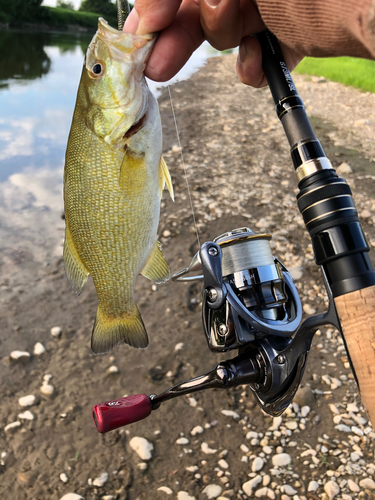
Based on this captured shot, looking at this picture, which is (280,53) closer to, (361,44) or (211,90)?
(361,44)

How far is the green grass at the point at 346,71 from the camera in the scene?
11000mm

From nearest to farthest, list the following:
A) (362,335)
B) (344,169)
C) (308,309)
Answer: (362,335)
(308,309)
(344,169)

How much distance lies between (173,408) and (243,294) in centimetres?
153

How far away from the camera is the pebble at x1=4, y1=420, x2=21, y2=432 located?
268 cm

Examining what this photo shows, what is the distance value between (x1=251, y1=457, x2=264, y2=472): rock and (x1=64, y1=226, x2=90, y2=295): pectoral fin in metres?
1.55

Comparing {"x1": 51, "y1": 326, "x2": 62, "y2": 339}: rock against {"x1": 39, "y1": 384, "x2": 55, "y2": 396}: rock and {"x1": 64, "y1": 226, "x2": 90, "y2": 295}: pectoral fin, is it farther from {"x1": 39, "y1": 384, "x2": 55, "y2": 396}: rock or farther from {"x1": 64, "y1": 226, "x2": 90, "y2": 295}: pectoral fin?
{"x1": 64, "y1": 226, "x2": 90, "y2": 295}: pectoral fin

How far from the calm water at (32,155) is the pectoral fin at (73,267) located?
294 centimetres

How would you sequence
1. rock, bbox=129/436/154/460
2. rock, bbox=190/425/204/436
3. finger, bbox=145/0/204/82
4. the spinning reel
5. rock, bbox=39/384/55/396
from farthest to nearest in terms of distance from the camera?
rock, bbox=39/384/55/396, rock, bbox=190/425/204/436, rock, bbox=129/436/154/460, finger, bbox=145/0/204/82, the spinning reel

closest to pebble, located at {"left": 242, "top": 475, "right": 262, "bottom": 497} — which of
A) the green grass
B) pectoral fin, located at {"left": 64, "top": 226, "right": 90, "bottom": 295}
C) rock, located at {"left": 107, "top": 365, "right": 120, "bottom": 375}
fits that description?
rock, located at {"left": 107, "top": 365, "right": 120, "bottom": 375}

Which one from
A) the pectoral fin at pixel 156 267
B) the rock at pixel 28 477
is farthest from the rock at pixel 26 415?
the pectoral fin at pixel 156 267

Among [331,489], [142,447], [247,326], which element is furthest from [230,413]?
[247,326]

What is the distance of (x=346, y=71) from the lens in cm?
1221

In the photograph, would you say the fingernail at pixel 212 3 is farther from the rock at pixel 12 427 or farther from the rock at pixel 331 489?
the rock at pixel 12 427

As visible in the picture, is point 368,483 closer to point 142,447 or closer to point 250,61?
point 142,447
